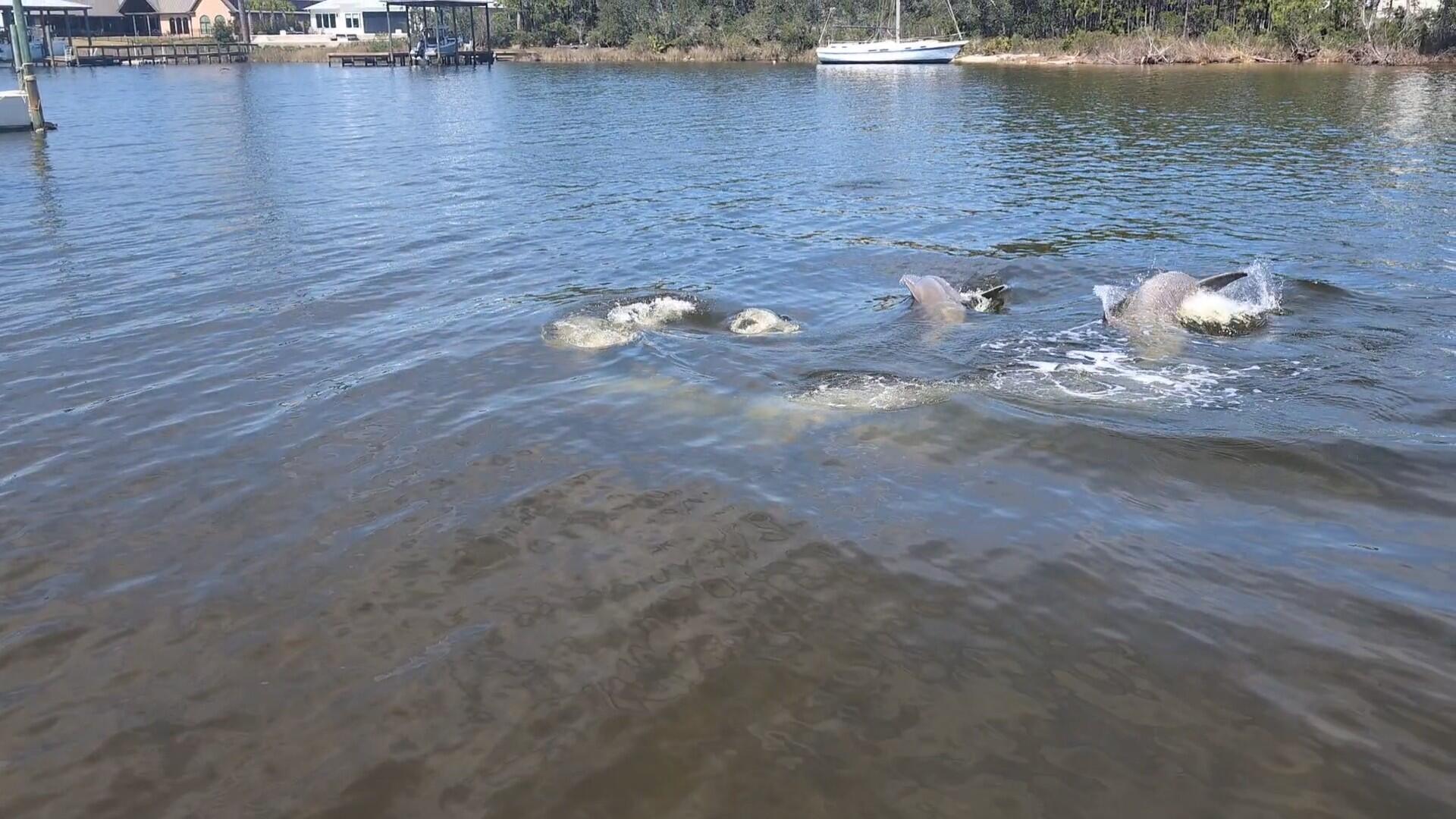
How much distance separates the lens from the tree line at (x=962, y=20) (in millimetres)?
60000

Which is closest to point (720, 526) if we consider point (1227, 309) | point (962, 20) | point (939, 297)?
point (939, 297)

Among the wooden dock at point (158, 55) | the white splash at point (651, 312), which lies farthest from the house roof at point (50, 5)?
the white splash at point (651, 312)

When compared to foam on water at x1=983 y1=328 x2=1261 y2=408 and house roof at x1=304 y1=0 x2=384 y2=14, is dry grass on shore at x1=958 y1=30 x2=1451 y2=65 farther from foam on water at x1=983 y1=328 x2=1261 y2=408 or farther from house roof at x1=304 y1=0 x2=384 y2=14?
house roof at x1=304 y1=0 x2=384 y2=14

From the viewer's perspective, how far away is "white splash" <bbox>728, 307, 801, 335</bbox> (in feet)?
42.0

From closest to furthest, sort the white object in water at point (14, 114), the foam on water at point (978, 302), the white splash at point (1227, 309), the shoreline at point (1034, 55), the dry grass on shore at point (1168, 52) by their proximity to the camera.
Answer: the white splash at point (1227, 309), the foam on water at point (978, 302), the white object in water at point (14, 114), the dry grass on shore at point (1168, 52), the shoreline at point (1034, 55)

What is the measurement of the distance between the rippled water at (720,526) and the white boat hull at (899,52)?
64.0m

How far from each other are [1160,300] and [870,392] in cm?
483

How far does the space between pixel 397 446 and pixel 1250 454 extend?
787 cm

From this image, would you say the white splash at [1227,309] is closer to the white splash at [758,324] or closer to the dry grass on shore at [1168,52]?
the white splash at [758,324]

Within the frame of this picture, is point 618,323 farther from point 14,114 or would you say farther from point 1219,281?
point 14,114

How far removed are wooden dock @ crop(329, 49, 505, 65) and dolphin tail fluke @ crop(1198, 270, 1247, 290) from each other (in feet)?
281

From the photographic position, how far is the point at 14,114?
34000mm

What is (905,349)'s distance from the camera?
11.8 metres

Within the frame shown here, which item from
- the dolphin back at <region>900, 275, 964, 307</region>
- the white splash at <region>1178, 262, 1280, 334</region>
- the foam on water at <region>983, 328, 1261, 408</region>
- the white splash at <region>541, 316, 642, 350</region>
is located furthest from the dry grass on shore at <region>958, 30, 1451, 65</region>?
the white splash at <region>541, 316, 642, 350</region>
